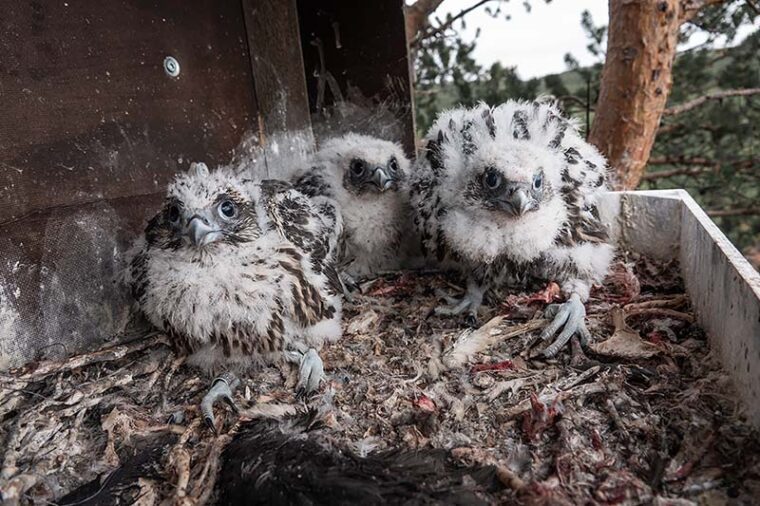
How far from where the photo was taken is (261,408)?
2.24 meters

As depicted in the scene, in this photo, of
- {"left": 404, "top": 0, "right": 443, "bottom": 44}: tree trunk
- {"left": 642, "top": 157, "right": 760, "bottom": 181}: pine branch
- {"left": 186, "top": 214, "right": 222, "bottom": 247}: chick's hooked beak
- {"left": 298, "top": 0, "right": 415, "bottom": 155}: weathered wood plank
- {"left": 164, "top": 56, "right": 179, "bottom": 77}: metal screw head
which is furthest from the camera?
{"left": 642, "top": 157, "right": 760, "bottom": 181}: pine branch

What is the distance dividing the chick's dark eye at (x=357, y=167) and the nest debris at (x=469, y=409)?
1.01m

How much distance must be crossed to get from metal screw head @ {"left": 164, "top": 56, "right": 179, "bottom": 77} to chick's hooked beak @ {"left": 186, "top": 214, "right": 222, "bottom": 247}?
1240mm

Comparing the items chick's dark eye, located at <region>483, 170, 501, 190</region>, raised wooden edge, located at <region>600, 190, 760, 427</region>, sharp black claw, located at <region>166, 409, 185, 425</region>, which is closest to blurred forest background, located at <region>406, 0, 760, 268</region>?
raised wooden edge, located at <region>600, 190, 760, 427</region>

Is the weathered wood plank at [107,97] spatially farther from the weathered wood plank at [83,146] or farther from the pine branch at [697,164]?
the pine branch at [697,164]

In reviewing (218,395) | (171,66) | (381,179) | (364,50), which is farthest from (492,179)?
(364,50)

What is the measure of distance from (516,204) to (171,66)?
79.4 inches

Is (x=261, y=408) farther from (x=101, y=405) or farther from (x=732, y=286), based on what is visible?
(x=732, y=286)

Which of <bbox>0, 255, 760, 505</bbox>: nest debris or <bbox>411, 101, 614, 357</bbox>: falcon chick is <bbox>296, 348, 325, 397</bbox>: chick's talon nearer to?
<bbox>0, 255, 760, 505</bbox>: nest debris

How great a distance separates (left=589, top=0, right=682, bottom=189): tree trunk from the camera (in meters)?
4.14

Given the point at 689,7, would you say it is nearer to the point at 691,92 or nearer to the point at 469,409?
the point at 691,92

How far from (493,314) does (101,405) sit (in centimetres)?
188

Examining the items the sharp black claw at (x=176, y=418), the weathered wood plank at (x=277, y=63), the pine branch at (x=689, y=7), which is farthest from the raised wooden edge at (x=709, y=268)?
the weathered wood plank at (x=277, y=63)

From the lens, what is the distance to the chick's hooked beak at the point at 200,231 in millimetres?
2141
